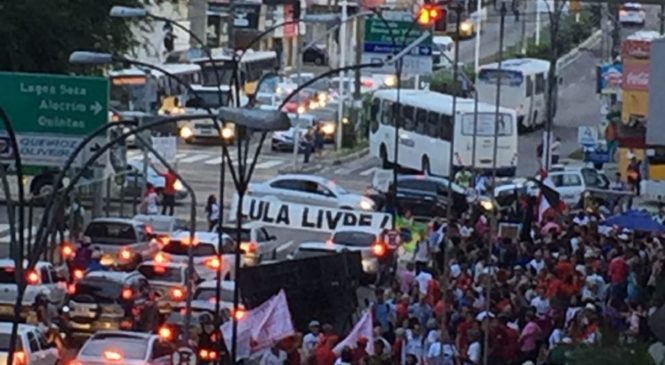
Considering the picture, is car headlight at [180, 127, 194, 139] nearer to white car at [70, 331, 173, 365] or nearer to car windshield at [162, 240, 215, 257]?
car windshield at [162, 240, 215, 257]

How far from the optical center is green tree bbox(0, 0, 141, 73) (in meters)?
50.6

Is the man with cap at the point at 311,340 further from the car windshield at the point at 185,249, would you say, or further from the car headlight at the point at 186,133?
the car headlight at the point at 186,133

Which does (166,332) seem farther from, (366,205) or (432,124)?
(432,124)

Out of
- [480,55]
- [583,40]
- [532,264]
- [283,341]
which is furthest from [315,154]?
[283,341]

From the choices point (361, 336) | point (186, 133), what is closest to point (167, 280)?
point (361, 336)

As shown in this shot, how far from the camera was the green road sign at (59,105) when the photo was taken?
147 feet

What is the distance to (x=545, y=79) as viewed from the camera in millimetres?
80438

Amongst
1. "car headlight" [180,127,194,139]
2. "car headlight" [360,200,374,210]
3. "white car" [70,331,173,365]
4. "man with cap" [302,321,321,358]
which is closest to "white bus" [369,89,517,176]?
"car headlight" [180,127,194,139]

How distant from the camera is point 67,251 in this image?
41.4 meters

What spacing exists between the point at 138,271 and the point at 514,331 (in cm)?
1238

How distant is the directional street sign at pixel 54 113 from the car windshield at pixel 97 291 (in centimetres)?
913

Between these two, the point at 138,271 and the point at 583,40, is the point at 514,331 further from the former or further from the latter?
the point at 583,40

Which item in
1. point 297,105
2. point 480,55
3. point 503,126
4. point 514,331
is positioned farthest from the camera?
point 480,55

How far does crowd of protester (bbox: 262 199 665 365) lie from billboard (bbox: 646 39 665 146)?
168 centimetres
